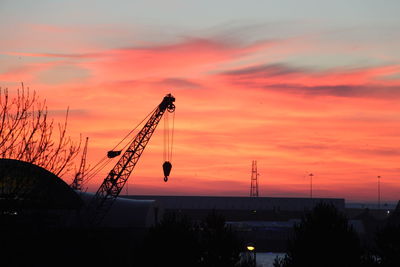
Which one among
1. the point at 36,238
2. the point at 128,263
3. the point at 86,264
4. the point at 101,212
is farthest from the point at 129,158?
the point at 36,238

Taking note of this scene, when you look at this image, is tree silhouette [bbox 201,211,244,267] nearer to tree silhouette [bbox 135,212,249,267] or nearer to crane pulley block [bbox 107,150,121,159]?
tree silhouette [bbox 135,212,249,267]

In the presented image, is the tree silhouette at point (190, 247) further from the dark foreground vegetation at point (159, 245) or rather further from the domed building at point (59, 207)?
the domed building at point (59, 207)

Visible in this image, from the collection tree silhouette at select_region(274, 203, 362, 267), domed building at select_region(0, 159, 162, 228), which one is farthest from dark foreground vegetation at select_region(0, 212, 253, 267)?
tree silhouette at select_region(274, 203, 362, 267)

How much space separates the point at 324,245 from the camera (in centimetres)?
6675

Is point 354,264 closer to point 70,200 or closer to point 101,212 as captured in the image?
point 70,200

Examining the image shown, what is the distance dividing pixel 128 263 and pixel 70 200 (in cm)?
1729

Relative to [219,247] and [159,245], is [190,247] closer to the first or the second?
[219,247]

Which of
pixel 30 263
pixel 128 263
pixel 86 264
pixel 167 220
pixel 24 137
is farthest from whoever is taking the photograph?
pixel 128 263

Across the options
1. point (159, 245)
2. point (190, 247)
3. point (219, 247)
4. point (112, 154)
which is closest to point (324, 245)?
point (219, 247)

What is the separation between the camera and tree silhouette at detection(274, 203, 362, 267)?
6588 centimetres

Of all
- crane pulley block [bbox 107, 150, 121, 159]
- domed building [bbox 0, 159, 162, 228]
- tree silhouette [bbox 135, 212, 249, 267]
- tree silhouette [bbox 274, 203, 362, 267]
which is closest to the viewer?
tree silhouette [bbox 274, 203, 362, 267]

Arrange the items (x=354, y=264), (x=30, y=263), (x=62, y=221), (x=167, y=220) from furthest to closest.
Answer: (x=62, y=221), (x=30, y=263), (x=167, y=220), (x=354, y=264)

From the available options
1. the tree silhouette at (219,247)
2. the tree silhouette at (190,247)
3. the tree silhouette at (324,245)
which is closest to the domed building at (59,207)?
the tree silhouette at (190,247)

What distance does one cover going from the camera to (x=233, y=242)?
Answer: 73562 mm
